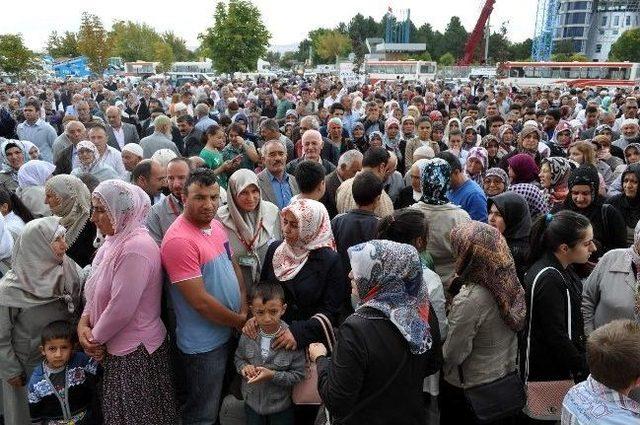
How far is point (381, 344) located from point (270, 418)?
3.93 feet

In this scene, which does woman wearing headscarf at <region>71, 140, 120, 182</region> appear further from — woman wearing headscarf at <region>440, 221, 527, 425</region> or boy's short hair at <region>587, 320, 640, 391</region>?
boy's short hair at <region>587, 320, 640, 391</region>

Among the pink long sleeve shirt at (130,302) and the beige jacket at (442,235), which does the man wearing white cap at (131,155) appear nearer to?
the pink long sleeve shirt at (130,302)

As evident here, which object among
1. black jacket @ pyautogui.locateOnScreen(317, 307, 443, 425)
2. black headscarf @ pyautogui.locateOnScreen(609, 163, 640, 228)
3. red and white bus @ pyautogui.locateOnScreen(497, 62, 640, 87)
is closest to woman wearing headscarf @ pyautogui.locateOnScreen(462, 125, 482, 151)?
black headscarf @ pyautogui.locateOnScreen(609, 163, 640, 228)

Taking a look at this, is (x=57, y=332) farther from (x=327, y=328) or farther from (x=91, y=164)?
(x=91, y=164)

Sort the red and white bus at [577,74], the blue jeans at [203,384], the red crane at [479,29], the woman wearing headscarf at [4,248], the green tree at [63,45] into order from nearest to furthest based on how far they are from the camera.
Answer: the blue jeans at [203,384]
the woman wearing headscarf at [4,248]
the red and white bus at [577,74]
the green tree at [63,45]
the red crane at [479,29]

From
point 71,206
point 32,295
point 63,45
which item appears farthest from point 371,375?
point 63,45

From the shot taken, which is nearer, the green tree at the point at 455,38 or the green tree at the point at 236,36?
the green tree at the point at 236,36

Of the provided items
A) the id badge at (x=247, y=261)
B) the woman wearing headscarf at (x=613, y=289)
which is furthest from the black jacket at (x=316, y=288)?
the woman wearing headscarf at (x=613, y=289)

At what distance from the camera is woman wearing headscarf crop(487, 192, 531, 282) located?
341 centimetres

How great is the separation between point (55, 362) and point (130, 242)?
34.7 inches

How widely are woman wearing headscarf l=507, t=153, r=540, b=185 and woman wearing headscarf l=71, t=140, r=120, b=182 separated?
13.7 ft

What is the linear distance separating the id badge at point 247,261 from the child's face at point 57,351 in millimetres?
1093

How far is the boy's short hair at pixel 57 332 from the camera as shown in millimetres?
2756

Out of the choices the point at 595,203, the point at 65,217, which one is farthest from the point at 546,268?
the point at 65,217
